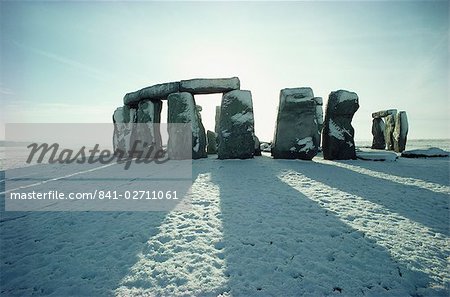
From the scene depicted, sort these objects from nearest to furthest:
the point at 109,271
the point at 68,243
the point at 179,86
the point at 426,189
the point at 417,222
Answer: the point at 109,271 < the point at 68,243 < the point at 417,222 < the point at 426,189 < the point at 179,86

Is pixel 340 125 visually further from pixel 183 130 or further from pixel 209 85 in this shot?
pixel 183 130

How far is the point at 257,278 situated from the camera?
1.81 m

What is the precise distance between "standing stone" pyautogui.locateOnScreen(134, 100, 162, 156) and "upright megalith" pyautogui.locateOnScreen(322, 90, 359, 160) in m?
6.52

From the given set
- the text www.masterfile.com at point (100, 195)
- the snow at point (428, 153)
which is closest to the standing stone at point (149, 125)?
the text www.masterfile.com at point (100, 195)

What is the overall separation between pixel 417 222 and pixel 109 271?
3.17m

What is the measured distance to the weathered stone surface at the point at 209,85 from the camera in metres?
7.86

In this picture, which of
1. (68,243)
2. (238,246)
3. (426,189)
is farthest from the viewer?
(426,189)

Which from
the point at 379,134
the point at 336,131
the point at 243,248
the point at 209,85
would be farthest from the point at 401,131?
the point at 243,248

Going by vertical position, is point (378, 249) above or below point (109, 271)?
above

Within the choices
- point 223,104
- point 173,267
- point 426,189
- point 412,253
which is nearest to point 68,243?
point 173,267

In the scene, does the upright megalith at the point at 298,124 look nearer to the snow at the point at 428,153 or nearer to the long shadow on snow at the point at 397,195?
the long shadow on snow at the point at 397,195

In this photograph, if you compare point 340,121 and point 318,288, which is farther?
point 340,121

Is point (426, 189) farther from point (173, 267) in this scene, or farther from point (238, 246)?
point (173, 267)

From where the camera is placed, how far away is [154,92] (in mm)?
9141
